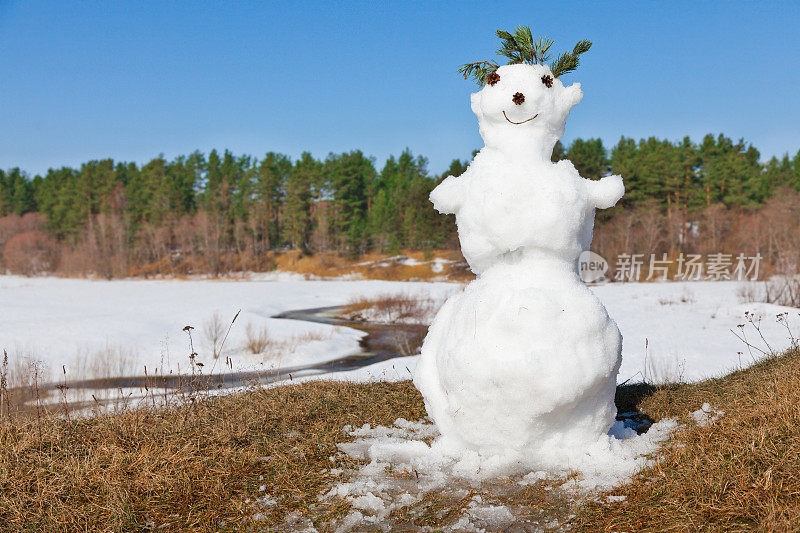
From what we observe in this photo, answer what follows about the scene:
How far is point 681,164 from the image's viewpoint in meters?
39.9

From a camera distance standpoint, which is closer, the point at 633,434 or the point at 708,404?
the point at 633,434

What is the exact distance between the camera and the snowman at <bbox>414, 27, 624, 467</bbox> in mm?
3617

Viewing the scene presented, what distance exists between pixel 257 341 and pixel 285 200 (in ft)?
125

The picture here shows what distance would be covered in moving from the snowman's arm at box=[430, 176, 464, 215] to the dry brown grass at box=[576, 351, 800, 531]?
2.28 metres

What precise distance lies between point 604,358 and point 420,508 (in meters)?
1.60

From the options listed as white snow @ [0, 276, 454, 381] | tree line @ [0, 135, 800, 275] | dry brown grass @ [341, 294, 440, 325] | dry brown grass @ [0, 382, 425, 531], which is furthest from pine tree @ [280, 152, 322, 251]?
dry brown grass @ [0, 382, 425, 531]

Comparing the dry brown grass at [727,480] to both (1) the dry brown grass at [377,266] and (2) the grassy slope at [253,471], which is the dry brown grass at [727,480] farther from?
(1) the dry brown grass at [377,266]

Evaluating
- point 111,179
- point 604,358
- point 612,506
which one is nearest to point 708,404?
point 604,358

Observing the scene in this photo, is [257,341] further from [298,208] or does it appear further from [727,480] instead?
[298,208]

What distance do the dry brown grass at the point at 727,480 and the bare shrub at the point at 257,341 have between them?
9.57 m

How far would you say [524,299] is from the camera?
3.71 metres

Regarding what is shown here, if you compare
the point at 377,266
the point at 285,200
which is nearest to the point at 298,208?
the point at 285,200

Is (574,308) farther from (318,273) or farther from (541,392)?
(318,273)

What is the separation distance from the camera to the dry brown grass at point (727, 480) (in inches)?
109
